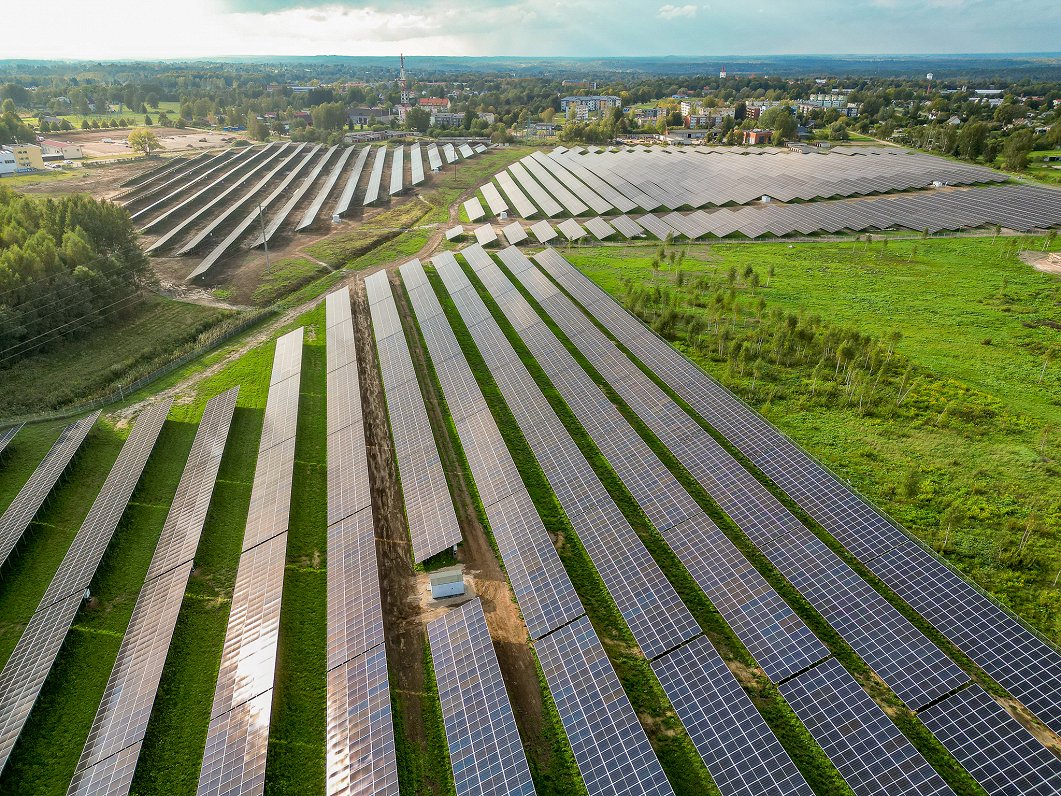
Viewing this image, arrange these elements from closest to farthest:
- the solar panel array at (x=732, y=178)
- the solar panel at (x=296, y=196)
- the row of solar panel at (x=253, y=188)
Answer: the row of solar panel at (x=253, y=188)
the solar panel at (x=296, y=196)
the solar panel array at (x=732, y=178)

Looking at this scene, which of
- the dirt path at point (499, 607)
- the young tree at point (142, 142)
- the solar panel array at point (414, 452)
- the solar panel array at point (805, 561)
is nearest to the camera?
the solar panel array at point (805, 561)

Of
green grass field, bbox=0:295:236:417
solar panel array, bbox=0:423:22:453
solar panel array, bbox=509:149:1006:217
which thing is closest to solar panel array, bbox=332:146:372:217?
solar panel array, bbox=509:149:1006:217

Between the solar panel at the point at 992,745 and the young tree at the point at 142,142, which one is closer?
the solar panel at the point at 992,745

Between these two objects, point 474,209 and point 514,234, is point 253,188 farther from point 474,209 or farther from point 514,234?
point 514,234

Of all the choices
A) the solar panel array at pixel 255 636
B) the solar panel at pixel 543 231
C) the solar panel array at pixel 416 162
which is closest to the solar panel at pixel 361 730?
the solar panel array at pixel 255 636

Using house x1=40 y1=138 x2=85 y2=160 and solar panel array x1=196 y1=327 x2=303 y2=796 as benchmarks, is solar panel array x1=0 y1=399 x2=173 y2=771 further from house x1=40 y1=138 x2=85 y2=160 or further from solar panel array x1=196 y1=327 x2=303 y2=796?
house x1=40 y1=138 x2=85 y2=160

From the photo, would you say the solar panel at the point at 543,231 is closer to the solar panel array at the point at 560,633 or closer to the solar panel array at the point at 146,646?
the solar panel array at the point at 560,633

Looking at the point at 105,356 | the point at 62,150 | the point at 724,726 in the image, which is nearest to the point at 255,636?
the point at 724,726
